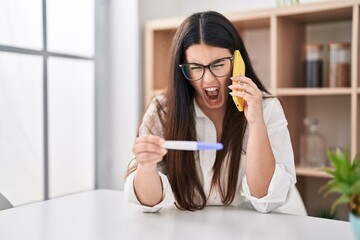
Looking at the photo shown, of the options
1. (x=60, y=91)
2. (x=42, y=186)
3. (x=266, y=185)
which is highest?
(x=60, y=91)

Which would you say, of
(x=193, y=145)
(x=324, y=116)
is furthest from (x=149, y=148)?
(x=324, y=116)

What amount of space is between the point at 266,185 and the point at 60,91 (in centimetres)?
145

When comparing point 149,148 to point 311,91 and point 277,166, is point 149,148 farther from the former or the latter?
point 311,91

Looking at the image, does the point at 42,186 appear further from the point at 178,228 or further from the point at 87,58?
the point at 178,228

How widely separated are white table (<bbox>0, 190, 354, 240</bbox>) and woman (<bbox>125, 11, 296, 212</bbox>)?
69mm

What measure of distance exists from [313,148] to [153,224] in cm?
139

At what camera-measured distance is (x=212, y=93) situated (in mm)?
1382

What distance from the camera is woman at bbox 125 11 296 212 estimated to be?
4.06 feet

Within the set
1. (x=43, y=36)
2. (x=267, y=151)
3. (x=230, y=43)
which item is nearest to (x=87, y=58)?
(x=43, y=36)

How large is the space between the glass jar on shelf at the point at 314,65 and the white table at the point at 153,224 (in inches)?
44.8

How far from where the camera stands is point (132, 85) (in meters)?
2.60

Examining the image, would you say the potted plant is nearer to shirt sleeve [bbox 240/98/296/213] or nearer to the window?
shirt sleeve [bbox 240/98/296/213]

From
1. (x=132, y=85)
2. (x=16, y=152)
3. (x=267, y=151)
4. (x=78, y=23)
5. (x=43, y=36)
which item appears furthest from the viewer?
(x=132, y=85)

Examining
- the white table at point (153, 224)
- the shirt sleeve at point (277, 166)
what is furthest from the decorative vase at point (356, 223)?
the shirt sleeve at point (277, 166)
